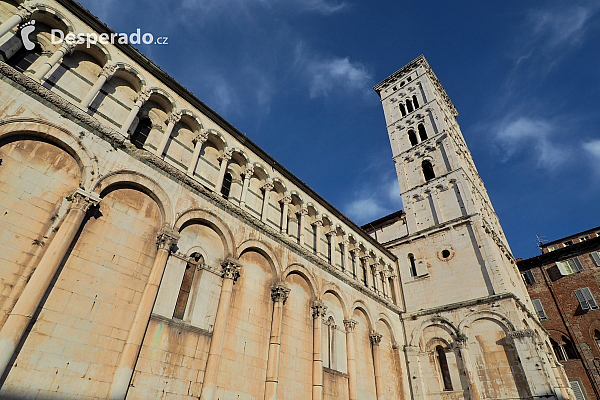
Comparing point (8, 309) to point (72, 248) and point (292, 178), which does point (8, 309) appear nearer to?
point (72, 248)

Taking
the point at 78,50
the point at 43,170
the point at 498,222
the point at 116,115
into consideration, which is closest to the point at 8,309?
the point at 43,170

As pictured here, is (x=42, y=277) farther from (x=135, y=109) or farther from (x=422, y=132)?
(x=422, y=132)

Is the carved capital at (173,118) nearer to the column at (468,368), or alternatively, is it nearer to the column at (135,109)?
the column at (135,109)

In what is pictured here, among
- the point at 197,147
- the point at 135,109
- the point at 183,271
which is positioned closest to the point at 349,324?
the point at 183,271

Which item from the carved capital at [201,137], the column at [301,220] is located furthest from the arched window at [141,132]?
the column at [301,220]

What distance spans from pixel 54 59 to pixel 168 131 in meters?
4.13

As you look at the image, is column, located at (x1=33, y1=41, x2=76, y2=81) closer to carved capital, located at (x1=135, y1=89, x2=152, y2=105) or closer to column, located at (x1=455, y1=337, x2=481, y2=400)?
carved capital, located at (x1=135, y1=89, x2=152, y2=105)

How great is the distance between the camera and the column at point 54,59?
34.3ft

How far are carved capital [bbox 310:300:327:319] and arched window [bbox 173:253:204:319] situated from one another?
613 cm

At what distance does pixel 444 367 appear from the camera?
1948cm

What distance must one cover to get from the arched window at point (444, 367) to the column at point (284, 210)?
1232 centimetres

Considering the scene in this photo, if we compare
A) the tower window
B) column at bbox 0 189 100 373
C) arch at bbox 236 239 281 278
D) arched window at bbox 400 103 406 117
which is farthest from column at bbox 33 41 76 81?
arched window at bbox 400 103 406 117

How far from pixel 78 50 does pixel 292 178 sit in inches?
428

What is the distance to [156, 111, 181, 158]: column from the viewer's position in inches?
502
